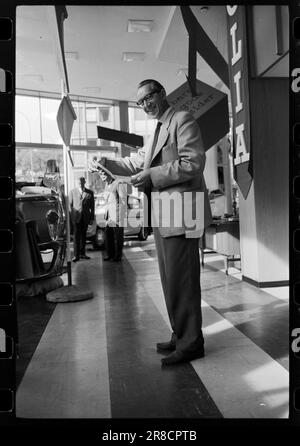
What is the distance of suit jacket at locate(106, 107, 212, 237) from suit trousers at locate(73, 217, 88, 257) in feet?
14.1

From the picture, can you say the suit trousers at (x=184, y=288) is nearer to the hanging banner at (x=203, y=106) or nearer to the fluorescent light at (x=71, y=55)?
the hanging banner at (x=203, y=106)

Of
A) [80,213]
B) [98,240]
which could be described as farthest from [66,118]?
[98,240]

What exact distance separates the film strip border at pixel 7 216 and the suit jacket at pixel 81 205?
443cm

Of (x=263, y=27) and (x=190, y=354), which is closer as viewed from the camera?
(x=190, y=354)

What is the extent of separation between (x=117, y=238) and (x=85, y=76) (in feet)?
9.70

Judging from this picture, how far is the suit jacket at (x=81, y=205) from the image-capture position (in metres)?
5.80

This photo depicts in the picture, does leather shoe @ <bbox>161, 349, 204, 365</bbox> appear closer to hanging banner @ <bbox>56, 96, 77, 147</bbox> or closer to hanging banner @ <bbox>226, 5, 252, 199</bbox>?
hanging banner @ <bbox>56, 96, 77, 147</bbox>

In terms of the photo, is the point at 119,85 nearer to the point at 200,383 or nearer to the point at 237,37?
the point at 237,37

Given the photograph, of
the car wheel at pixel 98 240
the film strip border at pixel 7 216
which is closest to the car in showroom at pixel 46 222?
the film strip border at pixel 7 216

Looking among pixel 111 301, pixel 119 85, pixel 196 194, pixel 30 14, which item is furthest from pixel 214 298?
pixel 30 14

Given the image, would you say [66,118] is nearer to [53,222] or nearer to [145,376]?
[53,222]

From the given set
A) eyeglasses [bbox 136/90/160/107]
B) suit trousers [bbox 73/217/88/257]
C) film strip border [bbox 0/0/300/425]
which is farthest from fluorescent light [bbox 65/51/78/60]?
suit trousers [bbox 73/217/88/257]

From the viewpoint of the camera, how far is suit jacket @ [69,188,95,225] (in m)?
5.80
